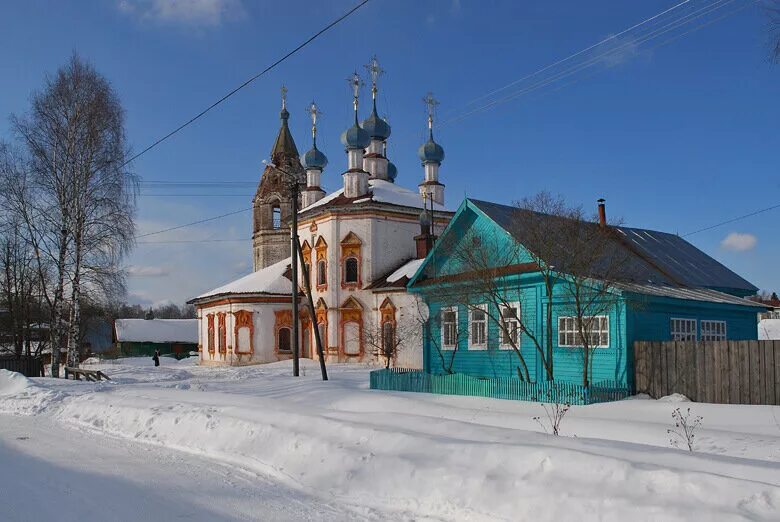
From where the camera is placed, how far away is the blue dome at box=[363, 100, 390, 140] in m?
41.6

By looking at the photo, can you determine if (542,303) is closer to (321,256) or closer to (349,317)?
(349,317)

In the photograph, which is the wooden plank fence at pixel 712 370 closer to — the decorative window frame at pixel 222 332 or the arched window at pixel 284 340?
the arched window at pixel 284 340

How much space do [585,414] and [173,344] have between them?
57.6 m

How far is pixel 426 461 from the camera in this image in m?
7.64

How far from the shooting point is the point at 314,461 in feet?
28.6

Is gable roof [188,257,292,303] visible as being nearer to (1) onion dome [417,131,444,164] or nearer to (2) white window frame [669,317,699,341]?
(1) onion dome [417,131,444,164]

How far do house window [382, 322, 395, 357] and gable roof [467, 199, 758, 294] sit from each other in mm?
11678

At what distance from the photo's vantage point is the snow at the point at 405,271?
34100 millimetres

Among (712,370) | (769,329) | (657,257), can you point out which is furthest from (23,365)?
(769,329)

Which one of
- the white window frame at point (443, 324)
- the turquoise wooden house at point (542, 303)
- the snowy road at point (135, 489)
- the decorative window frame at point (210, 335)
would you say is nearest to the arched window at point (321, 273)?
the decorative window frame at point (210, 335)

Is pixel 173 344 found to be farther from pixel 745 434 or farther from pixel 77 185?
pixel 745 434

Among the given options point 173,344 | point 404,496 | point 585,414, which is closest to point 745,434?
point 585,414

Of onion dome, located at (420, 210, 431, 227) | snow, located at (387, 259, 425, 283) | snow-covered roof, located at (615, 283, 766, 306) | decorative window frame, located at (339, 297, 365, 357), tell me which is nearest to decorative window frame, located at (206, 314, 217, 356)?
decorative window frame, located at (339, 297, 365, 357)

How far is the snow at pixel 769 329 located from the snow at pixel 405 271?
94.6ft
